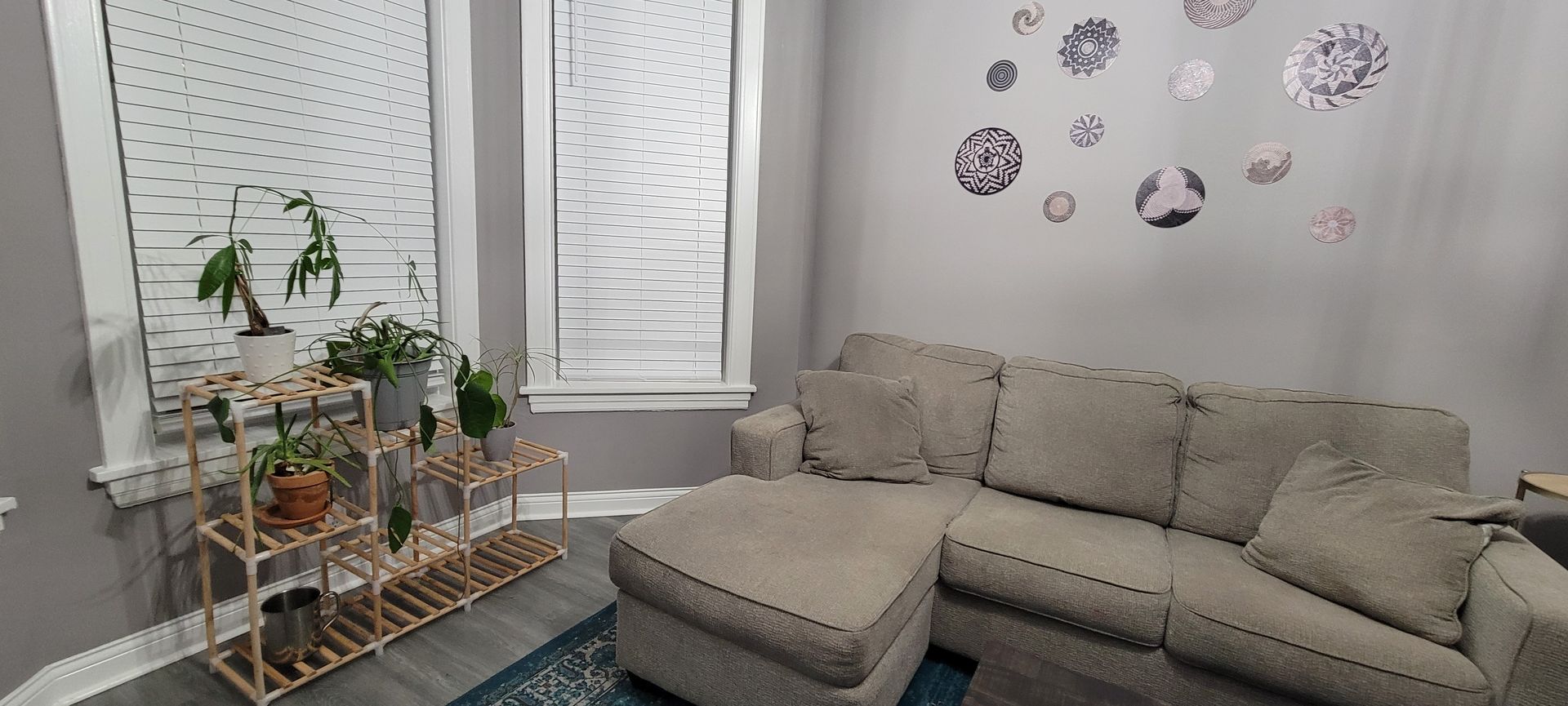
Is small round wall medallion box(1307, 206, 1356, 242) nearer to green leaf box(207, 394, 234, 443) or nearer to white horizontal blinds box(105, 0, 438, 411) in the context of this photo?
white horizontal blinds box(105, 0, 438, 411)

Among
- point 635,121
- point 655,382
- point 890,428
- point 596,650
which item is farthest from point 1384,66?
point 596,650

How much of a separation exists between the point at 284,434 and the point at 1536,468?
3656 millimetres

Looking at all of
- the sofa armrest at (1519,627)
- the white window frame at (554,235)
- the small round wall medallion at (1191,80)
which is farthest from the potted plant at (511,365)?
the sofa armrest at (1519,627)

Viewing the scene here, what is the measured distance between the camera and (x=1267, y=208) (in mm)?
2191

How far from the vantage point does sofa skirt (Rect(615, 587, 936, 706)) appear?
150cm

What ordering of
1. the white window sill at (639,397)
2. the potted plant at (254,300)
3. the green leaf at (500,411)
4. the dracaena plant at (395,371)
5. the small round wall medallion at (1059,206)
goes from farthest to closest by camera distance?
the white window sill at (639,397) → the small round wall medallion at (1059,206) → the green leaf at (500,411) → the dracaena plant at (395,371) → the potted plant at (254,300)

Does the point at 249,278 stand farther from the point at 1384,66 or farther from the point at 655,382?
the point at 1384,66

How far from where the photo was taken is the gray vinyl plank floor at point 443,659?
168 centimetres

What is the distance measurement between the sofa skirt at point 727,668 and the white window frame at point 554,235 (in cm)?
119

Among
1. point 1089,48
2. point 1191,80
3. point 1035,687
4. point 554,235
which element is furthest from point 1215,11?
point 554,235

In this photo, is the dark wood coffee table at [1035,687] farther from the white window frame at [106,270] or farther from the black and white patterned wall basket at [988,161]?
the white window frame at [106,270]

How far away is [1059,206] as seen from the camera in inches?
99.4

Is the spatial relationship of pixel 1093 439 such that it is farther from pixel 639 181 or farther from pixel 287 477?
pixel 287 477

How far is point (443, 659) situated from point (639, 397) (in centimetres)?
124
